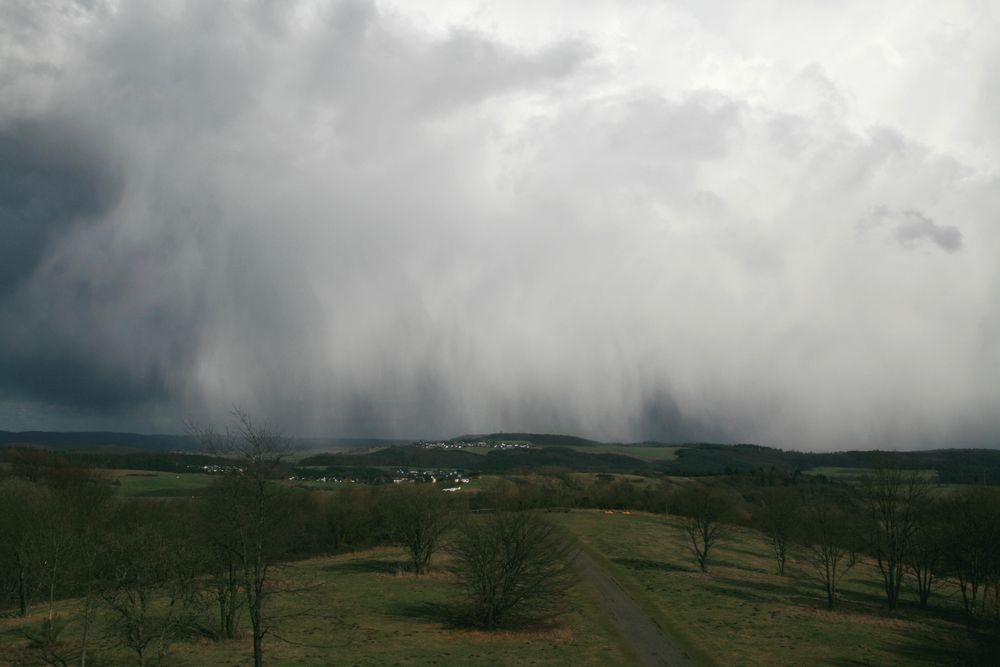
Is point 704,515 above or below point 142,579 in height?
below

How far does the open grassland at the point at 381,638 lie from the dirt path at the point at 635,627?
1.11 meters

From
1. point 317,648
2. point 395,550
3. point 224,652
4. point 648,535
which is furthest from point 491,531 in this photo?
point 648,535

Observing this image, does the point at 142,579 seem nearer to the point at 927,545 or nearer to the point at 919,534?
the point at 919,534

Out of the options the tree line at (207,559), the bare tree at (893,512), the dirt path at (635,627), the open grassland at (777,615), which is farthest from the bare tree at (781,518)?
the tree line at (207,559)

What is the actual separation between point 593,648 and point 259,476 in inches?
→ 871

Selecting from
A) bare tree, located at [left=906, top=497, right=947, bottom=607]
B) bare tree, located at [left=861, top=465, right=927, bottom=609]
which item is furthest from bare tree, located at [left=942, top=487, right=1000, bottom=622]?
bare tree, located at [left=861, top=465, right=927, bottom=609]

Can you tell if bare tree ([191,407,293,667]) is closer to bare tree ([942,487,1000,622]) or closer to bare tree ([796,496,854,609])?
bare tree ([796,496,854,609])

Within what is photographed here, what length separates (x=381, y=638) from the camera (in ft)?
125

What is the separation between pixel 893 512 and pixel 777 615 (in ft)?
46.9

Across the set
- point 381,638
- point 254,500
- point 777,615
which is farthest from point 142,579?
point 777,615

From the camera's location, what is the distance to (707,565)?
67938mm

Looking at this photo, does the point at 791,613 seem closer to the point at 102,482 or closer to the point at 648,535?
the point at 648,535

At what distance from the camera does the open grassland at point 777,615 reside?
36125 millimetres

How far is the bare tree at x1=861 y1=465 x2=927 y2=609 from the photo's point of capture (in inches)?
1988
